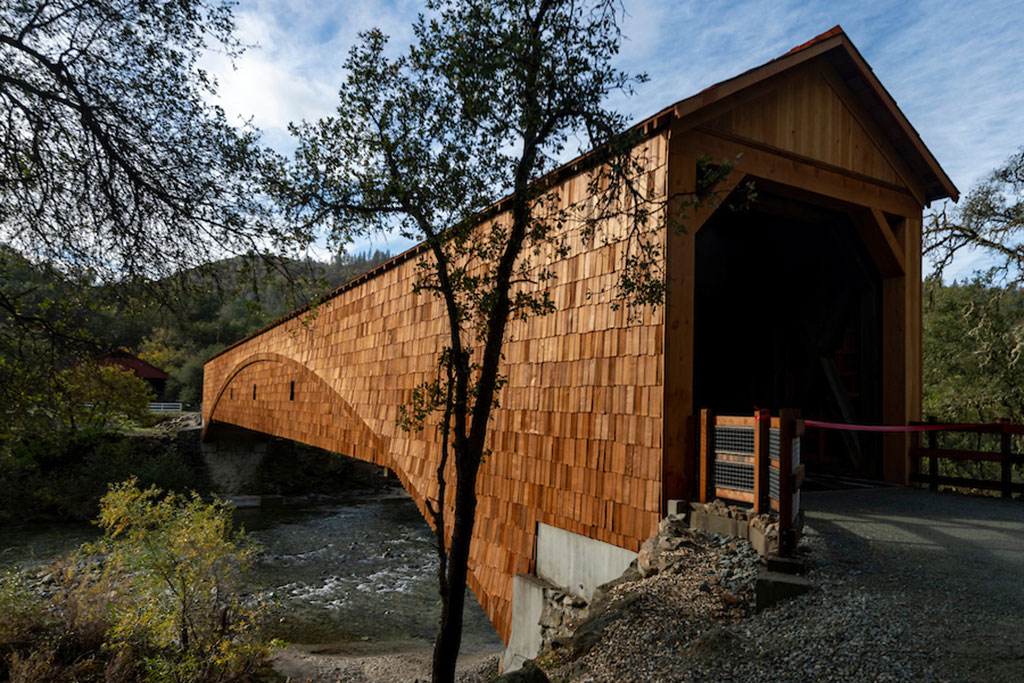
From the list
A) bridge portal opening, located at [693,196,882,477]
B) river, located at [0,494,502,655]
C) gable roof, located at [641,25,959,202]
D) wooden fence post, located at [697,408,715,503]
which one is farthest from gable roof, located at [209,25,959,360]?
river, located at [0,494,502,655]

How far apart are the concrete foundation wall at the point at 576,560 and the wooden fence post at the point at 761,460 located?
3.62 feet

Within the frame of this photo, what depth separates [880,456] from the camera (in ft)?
22.7

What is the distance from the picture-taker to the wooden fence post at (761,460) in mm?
3951

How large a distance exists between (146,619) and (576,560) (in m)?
4.83

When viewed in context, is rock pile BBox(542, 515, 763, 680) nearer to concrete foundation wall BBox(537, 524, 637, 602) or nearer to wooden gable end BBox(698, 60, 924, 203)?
concrete foundation wall BBox(537, 524, 637, 602)

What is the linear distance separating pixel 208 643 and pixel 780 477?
6715 millimetres

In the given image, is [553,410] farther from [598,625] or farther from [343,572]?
[343,572]

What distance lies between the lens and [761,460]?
3957 millimetres

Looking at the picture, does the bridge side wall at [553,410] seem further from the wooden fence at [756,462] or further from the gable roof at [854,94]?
the wooden fence at [756,462]

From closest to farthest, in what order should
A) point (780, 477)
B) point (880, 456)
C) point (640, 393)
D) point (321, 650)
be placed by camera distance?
point (780, 477) → point (640, 393) → point (880, 456) → point (321, 650)

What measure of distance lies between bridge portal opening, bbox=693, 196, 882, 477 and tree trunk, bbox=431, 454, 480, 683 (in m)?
4.15

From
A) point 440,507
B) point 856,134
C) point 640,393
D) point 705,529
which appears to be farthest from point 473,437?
point 856,134

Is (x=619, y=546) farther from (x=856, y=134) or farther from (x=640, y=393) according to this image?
(x=856, y=134)

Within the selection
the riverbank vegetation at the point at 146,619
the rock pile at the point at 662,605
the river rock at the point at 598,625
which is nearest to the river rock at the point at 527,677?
the rock pile at the point at 662,605
